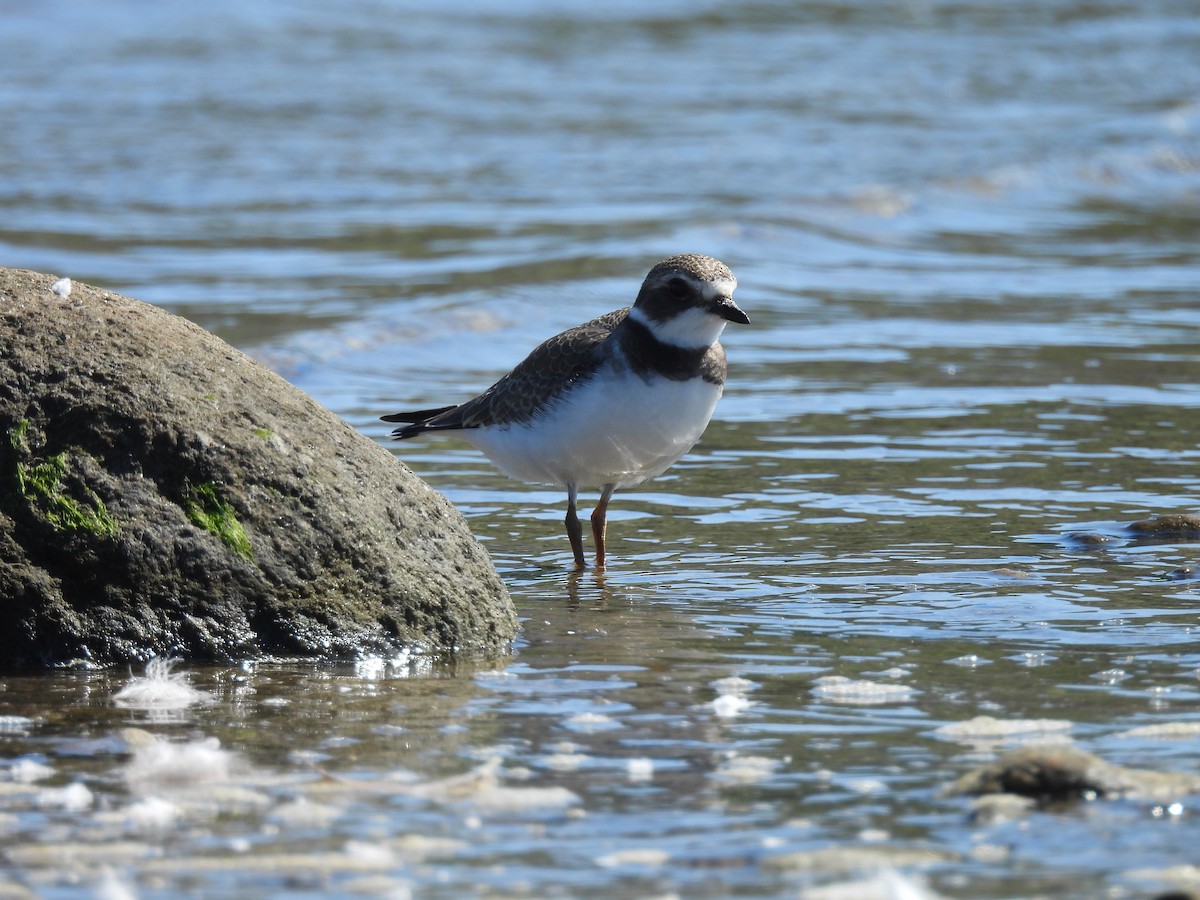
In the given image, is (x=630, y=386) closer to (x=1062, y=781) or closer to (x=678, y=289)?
(x=678, y=289)

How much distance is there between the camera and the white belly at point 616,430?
6766 millimetres

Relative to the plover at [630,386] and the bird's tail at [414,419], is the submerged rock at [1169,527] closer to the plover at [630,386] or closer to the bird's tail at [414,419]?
the plover at [630,386]

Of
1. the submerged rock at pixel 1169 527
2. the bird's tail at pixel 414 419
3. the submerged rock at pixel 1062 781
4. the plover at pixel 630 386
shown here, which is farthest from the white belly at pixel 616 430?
the submerged rock at pixel 1062 781

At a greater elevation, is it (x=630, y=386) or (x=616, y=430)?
(x=630, y=386)

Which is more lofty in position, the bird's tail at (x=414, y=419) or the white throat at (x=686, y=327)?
the white throat at (x=686, y=327)

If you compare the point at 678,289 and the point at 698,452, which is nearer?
the point at 678,289

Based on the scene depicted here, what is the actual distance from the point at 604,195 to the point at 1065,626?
13.1 metres

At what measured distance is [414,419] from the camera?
8.04 metres

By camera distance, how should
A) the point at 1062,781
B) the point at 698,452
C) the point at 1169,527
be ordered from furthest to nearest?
1. the point at 698,452
2. the point at 1169,527
3. the point at 1062,781

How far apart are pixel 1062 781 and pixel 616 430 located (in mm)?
3139

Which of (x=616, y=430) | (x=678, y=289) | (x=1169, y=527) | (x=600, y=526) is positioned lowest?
(x=1169, y=527)

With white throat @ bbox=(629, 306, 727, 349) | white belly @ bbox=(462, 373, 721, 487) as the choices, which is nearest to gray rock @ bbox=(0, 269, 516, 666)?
white belly @ bbox=(462, 373, 721, 487)

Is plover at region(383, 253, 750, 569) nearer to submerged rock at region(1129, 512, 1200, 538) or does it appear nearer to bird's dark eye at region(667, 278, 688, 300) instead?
bird's dark eye at region(667, 278, 688, 300)

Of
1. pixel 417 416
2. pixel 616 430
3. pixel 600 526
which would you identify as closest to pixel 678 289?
pixel 616 430
